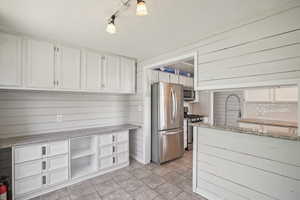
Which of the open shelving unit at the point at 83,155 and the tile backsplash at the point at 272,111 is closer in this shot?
the open shelving unit at the point at 83,155

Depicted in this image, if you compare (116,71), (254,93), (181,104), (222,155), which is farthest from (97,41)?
(254,93)

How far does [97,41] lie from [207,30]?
1750mm

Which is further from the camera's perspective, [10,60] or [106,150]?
[106,150]

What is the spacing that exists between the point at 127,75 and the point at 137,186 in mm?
2274

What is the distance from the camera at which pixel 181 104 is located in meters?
3.61

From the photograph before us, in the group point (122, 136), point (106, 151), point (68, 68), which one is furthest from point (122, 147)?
point (68, 68)

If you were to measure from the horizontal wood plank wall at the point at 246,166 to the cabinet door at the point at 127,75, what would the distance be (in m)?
1.85

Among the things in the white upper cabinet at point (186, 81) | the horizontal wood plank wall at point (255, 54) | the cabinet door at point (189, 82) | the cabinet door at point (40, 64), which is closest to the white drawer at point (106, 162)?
the cabinet door at point (40, 64)

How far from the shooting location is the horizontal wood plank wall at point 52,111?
2340mm

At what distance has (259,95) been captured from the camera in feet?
11.4

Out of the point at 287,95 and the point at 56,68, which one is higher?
the point at 56,68

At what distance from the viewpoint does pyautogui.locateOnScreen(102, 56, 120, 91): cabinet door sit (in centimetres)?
299

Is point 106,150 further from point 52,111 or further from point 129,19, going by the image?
point 129,19

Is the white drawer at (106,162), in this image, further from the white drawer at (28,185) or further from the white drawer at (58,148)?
the white drawer at (28,185)
